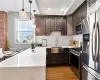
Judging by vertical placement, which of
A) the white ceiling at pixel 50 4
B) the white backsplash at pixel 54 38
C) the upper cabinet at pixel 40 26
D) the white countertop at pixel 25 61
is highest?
the white ceiling at pixel 50 4

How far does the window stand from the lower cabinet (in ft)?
6.64

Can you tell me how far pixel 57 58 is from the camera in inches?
230

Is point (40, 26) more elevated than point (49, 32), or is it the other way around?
point (40, 26)

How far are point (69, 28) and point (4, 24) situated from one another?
3.55 m

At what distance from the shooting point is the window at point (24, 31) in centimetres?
737

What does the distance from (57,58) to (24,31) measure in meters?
2.85

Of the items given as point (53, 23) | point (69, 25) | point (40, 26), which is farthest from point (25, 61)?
point (69, 25)

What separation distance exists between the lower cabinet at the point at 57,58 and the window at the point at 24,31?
2.02m

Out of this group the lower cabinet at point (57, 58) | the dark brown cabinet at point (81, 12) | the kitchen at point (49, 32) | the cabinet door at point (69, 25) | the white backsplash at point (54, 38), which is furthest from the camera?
the white backsplash at point (54, 38)

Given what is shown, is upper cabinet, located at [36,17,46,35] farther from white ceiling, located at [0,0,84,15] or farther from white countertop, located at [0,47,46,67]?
white countertop, located at [0,47,46,67]

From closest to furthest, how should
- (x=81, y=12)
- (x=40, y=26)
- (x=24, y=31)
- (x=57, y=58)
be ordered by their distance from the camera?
(x=81, y=12) → (x=57, y=58) → (x=40, y=26) → (x=24, y=31)

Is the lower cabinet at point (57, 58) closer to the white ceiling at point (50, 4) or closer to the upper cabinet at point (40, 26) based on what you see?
the upper cabinet at point (40, 26)

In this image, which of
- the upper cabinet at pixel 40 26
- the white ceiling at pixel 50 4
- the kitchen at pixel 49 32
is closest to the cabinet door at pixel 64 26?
the kitchen at pixel 49 32

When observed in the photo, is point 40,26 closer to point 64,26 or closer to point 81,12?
point 64,26
